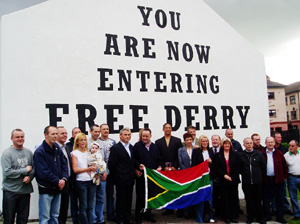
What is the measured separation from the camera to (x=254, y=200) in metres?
5.98

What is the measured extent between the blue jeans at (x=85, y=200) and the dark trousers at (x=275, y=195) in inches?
148

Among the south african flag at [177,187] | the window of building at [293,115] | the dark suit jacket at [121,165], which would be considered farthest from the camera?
the window of building at [293,115]

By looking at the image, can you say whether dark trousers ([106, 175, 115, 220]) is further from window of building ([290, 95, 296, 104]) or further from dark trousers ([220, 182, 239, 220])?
window of building ([290, 95, 296, 104])

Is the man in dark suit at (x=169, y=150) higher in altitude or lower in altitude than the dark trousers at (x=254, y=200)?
higher

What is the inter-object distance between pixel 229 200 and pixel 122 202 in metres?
2.34

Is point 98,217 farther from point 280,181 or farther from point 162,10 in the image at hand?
point 162,10

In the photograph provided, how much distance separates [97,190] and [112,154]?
0.80m

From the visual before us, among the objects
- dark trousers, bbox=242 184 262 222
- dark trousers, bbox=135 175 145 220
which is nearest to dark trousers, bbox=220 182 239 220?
dark trousers, bbox=242 184 262 222

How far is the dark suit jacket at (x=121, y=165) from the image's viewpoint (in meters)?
5.50

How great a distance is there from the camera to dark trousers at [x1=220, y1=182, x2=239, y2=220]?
5.90 metres

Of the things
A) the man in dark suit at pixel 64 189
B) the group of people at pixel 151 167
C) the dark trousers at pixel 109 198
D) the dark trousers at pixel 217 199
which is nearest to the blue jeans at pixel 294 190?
the group of people at pixel 151 167

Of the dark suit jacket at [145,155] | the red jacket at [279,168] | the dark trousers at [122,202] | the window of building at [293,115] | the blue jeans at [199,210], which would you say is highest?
the window of building at [293,115]

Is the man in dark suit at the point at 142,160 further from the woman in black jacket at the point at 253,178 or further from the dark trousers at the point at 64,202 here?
the woman in black jacket at the point at 253,178

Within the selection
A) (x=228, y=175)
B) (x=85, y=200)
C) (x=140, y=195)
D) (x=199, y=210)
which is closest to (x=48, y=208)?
(x=85, y=200)
